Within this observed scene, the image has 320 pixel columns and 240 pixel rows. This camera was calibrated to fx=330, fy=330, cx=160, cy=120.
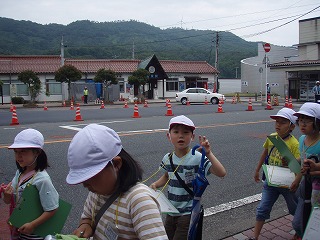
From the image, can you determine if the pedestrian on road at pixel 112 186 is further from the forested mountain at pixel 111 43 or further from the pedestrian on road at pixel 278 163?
the forested mountain at pixel 111 43

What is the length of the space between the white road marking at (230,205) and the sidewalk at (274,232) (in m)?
0.63

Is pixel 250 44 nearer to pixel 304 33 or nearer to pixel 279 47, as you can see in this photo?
pixel 279 47

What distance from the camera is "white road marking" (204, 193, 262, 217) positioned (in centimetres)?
450

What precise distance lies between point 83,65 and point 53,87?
4540 mm

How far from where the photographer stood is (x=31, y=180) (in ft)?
8.73

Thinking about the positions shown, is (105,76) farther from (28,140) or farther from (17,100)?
(28,140)

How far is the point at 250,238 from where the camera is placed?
143 inches

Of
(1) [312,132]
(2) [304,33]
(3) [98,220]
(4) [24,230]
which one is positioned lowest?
(4) [24,230]

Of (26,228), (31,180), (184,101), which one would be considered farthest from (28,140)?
(184,101)

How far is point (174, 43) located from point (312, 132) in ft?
328

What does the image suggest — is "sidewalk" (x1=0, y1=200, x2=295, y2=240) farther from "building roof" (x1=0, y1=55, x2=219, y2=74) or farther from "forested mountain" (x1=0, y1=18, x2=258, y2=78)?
"forested mountain" (x1=0, y1=18, x2=258, y2=78)

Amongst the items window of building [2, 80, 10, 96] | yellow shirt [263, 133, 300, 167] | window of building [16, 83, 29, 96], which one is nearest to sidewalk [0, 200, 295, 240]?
yellow shirt [263, 133, 300, 167]

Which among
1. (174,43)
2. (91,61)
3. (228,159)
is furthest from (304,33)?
(174,43)

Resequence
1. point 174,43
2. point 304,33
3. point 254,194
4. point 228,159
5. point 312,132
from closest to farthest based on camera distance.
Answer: point 312,132, point 254,194, point 228,159, point 304,33, point 174,43
